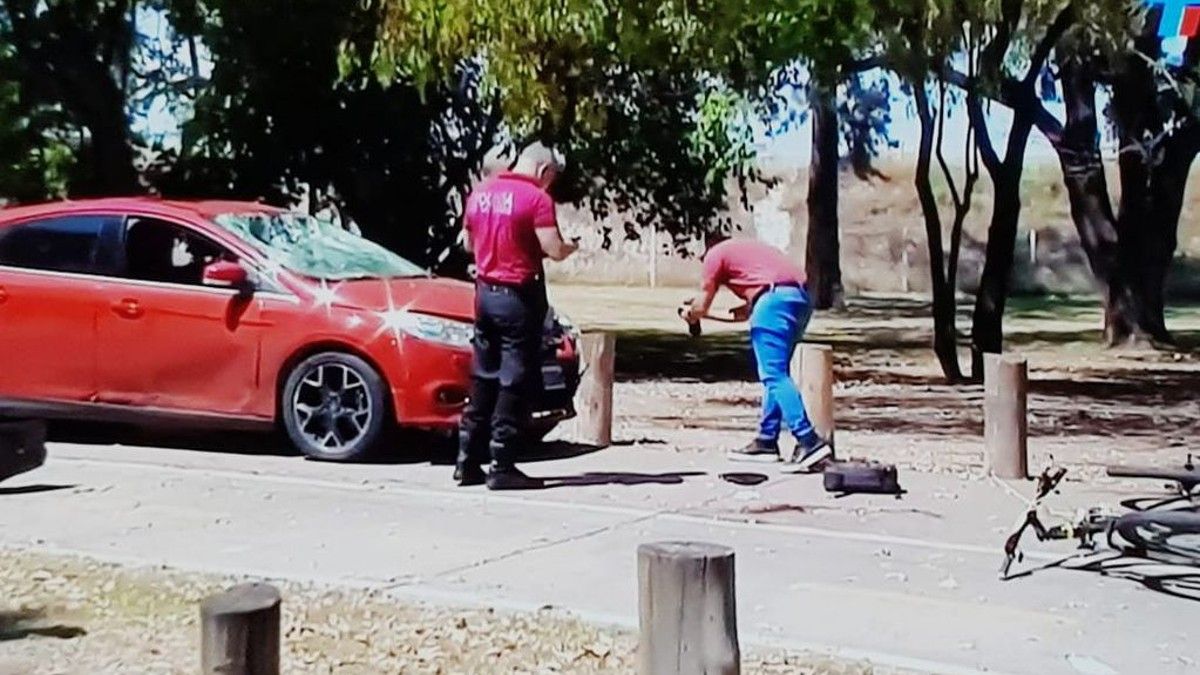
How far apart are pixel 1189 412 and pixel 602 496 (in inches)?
415

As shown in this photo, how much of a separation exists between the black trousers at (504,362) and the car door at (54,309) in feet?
9.72

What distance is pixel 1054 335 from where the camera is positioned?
31.5m

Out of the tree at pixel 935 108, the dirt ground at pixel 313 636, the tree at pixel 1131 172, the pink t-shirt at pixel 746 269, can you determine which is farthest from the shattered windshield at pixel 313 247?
the tree at pixel 1131 172

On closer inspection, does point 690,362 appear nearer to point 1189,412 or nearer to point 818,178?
point 1189,412

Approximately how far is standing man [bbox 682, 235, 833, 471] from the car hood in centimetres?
140

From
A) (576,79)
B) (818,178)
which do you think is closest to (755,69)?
(576,79)

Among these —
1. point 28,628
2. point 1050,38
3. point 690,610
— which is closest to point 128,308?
point 28,628

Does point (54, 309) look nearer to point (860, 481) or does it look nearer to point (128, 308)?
point (128, 308)

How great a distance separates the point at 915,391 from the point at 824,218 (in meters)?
17.6

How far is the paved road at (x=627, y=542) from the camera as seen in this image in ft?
23.1

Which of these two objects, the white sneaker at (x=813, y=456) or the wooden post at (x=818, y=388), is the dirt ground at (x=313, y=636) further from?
the wooden post at (x=818, y=388)

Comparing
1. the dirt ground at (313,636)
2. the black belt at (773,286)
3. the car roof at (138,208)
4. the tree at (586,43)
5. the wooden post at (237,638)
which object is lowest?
the dirt ground at (313,636)

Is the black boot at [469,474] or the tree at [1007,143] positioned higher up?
the tree at [1007,143]

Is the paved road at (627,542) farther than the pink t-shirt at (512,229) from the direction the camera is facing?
No
